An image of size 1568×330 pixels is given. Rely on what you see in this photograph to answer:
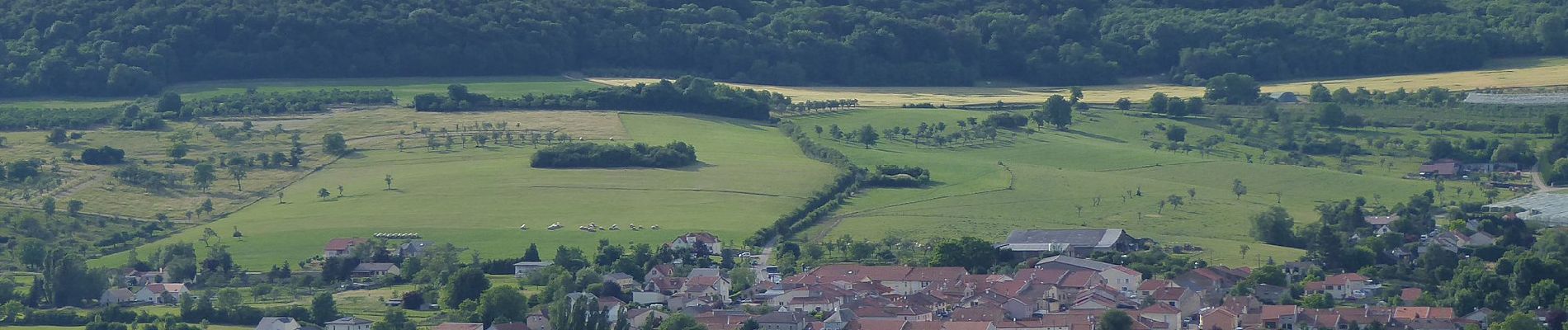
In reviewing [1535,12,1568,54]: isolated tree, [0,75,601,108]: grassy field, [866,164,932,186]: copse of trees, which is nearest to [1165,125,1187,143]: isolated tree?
[866,164,932,186]: copse of trees

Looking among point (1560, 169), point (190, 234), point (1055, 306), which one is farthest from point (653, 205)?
point (1560, 169)

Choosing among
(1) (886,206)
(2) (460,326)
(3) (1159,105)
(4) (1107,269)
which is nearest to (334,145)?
(1) (886,206)

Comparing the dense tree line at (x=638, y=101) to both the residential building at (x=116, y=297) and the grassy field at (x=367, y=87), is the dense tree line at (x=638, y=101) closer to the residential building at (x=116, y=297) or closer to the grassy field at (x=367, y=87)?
the grassy field at (x=367, y=87)

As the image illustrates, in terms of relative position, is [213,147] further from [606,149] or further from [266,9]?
[266,9]

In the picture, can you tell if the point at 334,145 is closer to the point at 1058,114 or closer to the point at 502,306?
the point at 1058,114

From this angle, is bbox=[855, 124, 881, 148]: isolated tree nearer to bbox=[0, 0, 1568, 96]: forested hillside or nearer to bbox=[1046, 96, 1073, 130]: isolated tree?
bbox=[1046, 96, 1073, 130]: isolated tree

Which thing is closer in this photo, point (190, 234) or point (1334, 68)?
point (190, 234)
